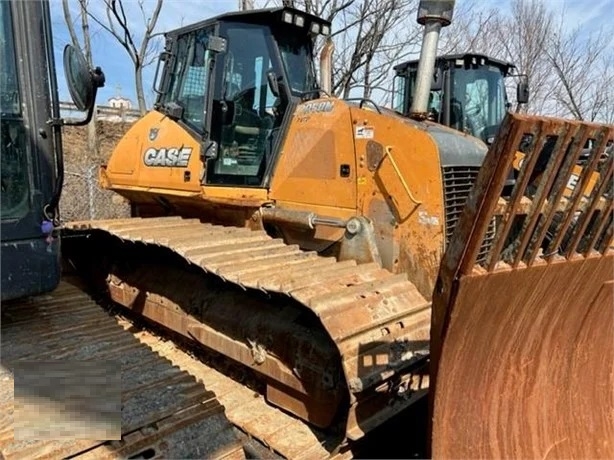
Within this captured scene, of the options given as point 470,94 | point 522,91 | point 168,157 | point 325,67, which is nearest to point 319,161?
point 325,67

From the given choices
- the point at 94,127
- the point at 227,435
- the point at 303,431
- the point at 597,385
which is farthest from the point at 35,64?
the point at 94,127

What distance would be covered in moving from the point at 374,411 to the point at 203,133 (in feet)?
7.94

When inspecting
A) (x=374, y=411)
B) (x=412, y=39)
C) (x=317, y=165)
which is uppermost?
(x=412, y=39)

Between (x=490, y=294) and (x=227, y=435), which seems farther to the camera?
(x=227, y=435)

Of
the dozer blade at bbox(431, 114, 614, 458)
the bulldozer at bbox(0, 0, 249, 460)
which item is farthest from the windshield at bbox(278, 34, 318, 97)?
the bulldozer at bbox(0, 0, 249, 460)

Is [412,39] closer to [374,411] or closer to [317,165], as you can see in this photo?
[317,165]

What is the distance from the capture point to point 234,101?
3.98 m

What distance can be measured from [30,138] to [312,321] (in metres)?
1.67

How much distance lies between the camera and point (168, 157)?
4293 millimetres

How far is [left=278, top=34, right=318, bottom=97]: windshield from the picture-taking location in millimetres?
3969

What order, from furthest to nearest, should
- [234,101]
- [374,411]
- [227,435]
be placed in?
[234,101], [374,411], [227,435]

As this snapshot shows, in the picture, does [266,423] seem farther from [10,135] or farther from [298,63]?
A: [298,63]

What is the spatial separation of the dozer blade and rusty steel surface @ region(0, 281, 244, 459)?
3.12 ft

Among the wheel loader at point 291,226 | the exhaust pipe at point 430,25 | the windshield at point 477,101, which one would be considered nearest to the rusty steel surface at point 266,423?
the wheel loader at point 291,226
